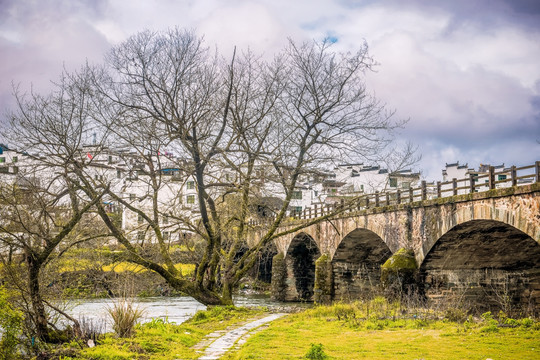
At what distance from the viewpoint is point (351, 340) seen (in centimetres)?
1107

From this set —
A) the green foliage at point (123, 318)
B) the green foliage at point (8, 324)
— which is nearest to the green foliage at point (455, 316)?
the green foliage at point (123, 318)

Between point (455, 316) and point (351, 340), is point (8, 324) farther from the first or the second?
point (455, 316)

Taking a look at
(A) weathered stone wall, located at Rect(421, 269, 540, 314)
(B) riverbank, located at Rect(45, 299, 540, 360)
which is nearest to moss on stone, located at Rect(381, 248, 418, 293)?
(A) weathered stone wall, located at Rect(421, 269, 540, 314)

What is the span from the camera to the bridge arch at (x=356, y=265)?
30.7m

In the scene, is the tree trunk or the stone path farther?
the tree trunk

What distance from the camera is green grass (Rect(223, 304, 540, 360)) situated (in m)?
9.05

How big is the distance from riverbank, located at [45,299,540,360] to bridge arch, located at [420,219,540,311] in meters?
7.49

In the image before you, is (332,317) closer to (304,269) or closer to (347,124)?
(347,124)

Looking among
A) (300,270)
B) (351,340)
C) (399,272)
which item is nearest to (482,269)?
(399,272)

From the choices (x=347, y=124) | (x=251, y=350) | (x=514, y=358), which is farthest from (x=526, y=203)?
(x=251, y=350)

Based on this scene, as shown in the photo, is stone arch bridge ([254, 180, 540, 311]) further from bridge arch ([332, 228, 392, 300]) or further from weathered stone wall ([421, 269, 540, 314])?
bridge arch ([332, 228, 392, 300])

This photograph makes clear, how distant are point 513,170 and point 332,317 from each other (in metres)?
7.05

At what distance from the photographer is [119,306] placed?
10148mm

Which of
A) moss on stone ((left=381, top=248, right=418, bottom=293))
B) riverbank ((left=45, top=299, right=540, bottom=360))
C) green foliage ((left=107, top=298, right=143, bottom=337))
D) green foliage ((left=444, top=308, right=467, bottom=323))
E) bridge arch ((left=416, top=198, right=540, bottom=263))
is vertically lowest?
riverbank ((left=45, top=299, right=540, bottom=360))
